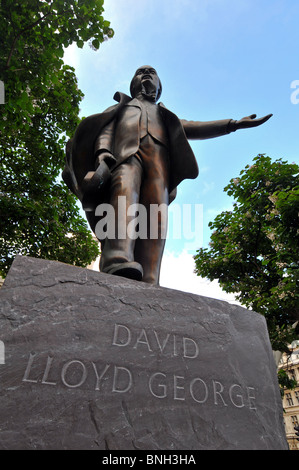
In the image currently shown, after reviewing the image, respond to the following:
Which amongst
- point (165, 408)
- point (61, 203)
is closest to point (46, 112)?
point (61, 203)

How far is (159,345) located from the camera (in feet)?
5.54

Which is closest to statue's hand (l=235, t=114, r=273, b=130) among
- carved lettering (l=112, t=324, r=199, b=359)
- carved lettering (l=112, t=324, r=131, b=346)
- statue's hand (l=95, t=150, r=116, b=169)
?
statue's hand (l=95, t=150, r=116, b=169)

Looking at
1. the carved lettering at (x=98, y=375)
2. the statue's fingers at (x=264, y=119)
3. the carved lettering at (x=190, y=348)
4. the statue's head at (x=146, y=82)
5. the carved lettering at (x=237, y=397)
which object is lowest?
the carved lettering at (x=237, y=397)

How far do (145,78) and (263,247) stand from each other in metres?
9.25

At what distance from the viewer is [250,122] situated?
3.05 meters

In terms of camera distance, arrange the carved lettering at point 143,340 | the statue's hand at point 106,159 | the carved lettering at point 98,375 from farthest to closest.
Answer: the statue's hand at point 106,159
the carved lettering at point 143,340
the carved lettering at point 98,375

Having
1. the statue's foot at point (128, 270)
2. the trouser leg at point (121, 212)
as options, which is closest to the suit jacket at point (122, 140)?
the trouser leg at point (121, 212)

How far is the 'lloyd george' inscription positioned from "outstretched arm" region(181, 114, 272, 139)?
2.11m

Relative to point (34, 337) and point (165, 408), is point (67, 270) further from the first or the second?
point (165, 408)

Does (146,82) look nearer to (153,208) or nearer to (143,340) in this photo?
(153,208)

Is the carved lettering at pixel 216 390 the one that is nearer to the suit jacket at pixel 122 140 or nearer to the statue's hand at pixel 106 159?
the statue's hand at pixel 106 159

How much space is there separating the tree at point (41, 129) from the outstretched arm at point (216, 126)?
16.0ft

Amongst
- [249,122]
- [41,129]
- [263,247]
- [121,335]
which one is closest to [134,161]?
[249,122]

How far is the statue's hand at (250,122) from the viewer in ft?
9.95
